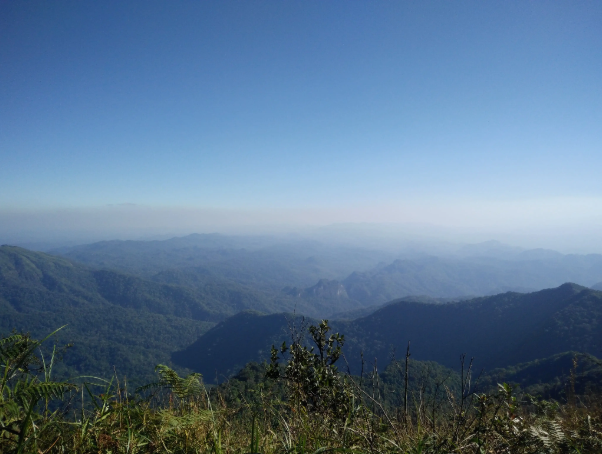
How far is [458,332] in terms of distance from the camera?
84625 millimetres

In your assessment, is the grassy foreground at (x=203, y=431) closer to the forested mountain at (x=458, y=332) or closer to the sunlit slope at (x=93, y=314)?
the forested mountain at (x=458, y=332)

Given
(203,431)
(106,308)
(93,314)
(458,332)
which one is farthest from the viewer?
(106,308)

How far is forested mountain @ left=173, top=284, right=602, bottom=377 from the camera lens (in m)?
55.7

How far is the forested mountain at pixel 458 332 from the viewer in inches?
2194

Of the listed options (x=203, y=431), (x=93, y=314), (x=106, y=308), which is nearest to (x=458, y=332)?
(x=203, y=431)

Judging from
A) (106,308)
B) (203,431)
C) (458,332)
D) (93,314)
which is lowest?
(93,314)

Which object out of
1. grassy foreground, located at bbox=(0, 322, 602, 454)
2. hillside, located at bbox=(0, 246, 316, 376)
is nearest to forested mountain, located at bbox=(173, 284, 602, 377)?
hillside, located at bbox=(0, 246, 316, 376)

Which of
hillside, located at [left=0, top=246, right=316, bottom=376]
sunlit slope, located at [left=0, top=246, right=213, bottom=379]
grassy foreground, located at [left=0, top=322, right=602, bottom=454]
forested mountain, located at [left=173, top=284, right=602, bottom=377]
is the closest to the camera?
grassy foreground, located at [left=0, top=322, right=602, bottom=454]

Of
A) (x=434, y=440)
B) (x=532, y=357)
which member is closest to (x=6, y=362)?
(x=434, y=440)

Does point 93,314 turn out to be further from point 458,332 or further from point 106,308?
point 458,332

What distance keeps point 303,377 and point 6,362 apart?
240cm

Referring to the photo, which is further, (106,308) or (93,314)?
(106,308)

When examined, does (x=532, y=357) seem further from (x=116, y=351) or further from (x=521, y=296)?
(x=116, y=351)

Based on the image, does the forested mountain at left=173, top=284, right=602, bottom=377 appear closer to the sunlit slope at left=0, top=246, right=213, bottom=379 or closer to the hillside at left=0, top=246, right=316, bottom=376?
the sunlit slope at left=0, top=246, right=213, bottom=379
